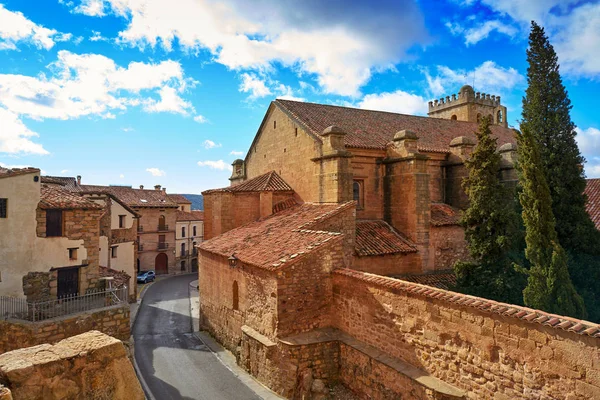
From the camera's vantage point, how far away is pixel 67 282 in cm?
1630

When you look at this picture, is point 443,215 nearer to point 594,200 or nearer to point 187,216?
point 594,200

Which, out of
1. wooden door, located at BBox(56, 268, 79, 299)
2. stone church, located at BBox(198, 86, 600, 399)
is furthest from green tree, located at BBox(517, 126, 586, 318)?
wooden door, located at BBox(56, 268, 79, 299)

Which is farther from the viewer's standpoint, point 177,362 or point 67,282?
point 67,282

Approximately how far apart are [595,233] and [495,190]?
4961 millimetres

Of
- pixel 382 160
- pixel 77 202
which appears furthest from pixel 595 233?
pixel 77 202

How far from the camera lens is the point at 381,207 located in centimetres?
1781

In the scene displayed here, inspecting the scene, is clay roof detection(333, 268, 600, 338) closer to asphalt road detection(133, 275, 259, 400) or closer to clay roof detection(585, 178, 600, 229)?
asphalt road detection(133, 275, 259, 400)

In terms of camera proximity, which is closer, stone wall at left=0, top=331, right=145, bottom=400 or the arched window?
stone wall at left=0, top=331, right=145, bottom=400

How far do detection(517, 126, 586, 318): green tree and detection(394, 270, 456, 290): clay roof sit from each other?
350 centimetres

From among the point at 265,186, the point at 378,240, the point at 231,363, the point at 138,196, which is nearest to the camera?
the point at 231,363

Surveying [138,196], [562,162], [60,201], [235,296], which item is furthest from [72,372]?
[138,196]

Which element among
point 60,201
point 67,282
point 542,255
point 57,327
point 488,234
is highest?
point 60,201

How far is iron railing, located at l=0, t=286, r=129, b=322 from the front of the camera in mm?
13701

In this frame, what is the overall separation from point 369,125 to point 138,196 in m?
28.1
